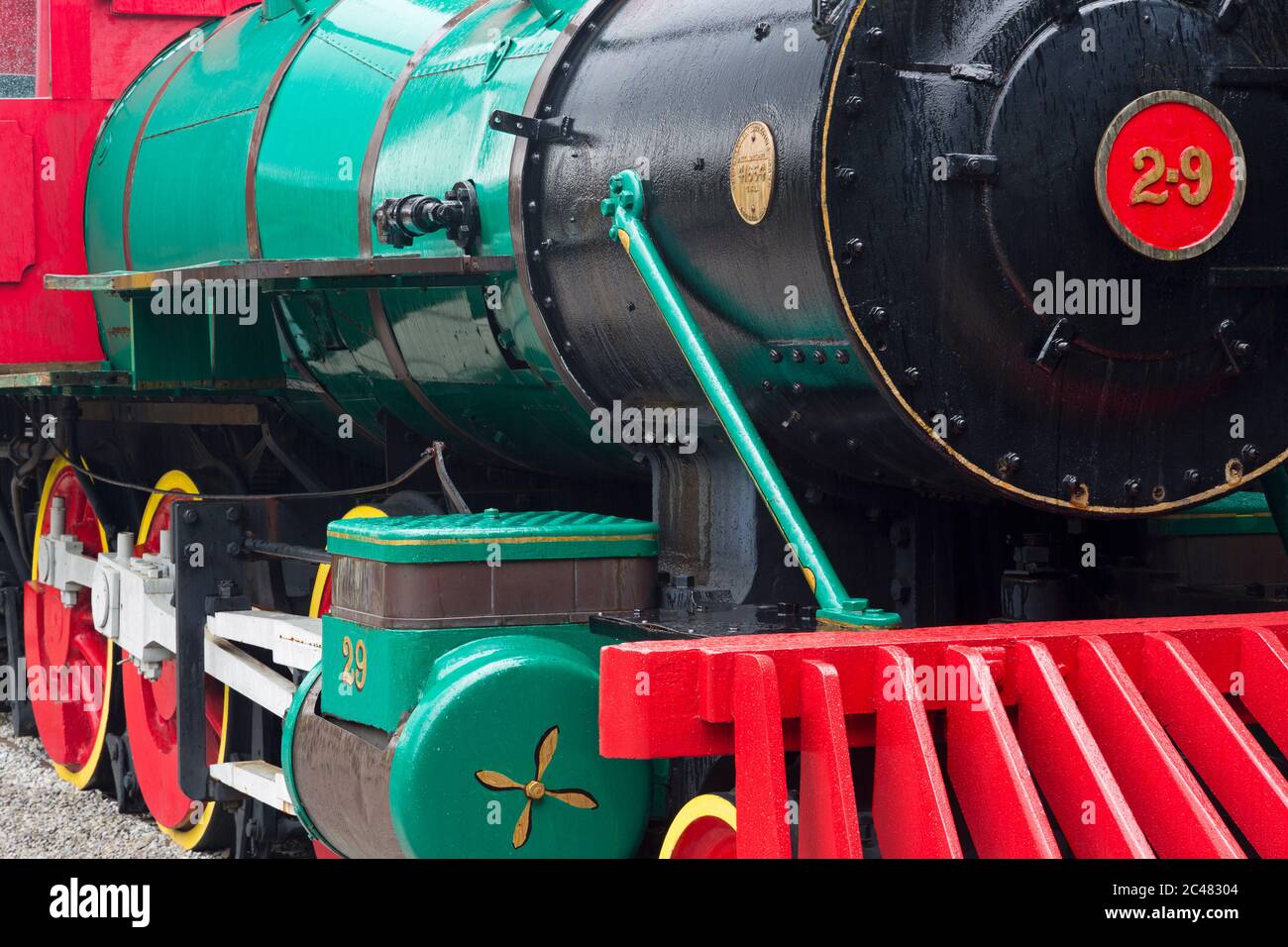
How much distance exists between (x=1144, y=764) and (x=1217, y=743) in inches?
6.5

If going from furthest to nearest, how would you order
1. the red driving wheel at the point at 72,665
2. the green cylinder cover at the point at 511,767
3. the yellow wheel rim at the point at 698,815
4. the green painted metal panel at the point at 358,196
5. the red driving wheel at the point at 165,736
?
the red driving wheel at the point at 72,665, the red driving wheel at the point at 165,736, the green painted metal panel at the point at 358,196, the green cylinder cover at the point at 511,767, the yellow wheel rim at the point at 698,815

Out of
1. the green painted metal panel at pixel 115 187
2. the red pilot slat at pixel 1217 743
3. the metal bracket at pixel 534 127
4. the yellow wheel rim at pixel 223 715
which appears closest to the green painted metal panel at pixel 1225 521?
the red pilot slat at pixel 1217 743

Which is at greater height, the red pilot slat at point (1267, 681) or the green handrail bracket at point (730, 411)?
the green handrail bracket at point (730, 411)

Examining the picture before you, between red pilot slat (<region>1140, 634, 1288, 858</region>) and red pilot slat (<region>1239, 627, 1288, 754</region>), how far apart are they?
0.13 metres

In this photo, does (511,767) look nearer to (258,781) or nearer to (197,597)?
(258,781)

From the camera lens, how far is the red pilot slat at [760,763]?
126 inches

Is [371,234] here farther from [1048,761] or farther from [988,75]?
[1048,761]

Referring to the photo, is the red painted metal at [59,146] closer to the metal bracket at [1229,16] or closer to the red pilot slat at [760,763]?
the metal bracket at [1229,16]

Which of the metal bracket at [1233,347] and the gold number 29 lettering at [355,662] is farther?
the gold number 29 lettering at [355,662]

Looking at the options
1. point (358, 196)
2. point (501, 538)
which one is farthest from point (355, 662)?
A: point (358, 196)

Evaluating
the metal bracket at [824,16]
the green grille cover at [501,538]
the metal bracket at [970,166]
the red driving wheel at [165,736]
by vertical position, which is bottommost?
the red driving wheel at [165,736]

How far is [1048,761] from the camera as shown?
3.34 meters

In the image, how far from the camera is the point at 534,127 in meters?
4.45

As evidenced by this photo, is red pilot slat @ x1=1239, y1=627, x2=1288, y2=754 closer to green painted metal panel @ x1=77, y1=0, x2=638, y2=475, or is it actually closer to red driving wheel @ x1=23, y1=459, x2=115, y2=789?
green painted metal panel @ x1=77, y1=0, x2=638, y2=475
